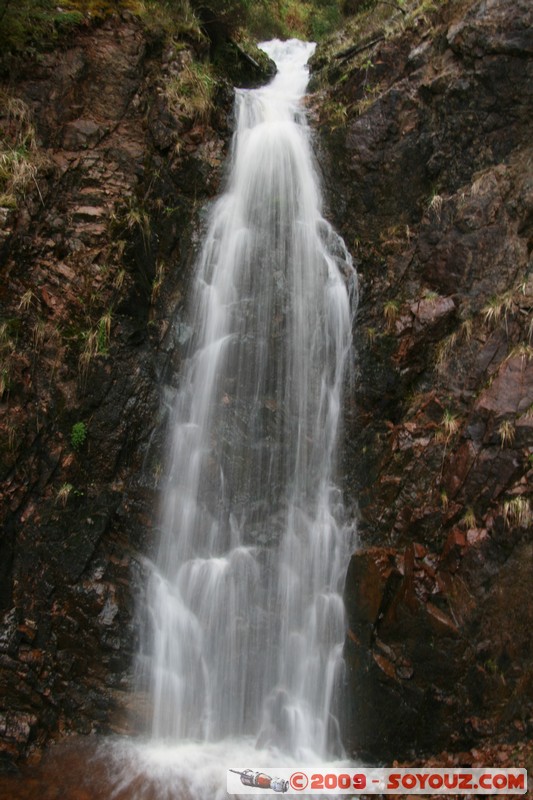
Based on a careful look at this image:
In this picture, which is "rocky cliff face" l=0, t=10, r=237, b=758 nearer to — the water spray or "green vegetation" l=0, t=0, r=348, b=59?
"green vegetation" l=0, t=0, r=348, b=59

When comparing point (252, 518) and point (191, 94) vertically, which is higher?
point (191, 94)

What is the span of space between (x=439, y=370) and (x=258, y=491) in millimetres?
3120

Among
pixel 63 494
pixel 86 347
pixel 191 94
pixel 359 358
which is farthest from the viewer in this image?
pixel 191 94

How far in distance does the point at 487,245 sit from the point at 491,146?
188cm

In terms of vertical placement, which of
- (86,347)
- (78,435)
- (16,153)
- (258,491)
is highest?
(16,153)

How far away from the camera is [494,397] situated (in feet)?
20.9

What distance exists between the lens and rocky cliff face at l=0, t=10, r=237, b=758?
21.0ft

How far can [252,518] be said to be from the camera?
715 cm

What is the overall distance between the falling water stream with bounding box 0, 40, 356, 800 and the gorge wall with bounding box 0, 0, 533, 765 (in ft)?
1.13

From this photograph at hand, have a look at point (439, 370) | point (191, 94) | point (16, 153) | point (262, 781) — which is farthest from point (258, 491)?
point (191, 94)

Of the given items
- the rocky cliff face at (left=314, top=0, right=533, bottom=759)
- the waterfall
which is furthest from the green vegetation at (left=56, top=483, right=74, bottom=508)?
the rocky cliff face at (left=314, top=0, right=533, bottom=759)

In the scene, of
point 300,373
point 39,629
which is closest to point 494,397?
point 300,373

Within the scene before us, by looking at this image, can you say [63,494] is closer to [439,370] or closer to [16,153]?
[16,153]

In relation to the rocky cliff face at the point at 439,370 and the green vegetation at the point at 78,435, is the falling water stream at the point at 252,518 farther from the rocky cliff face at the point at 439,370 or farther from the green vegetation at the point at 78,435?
the green vegetation at the point at 78,435
